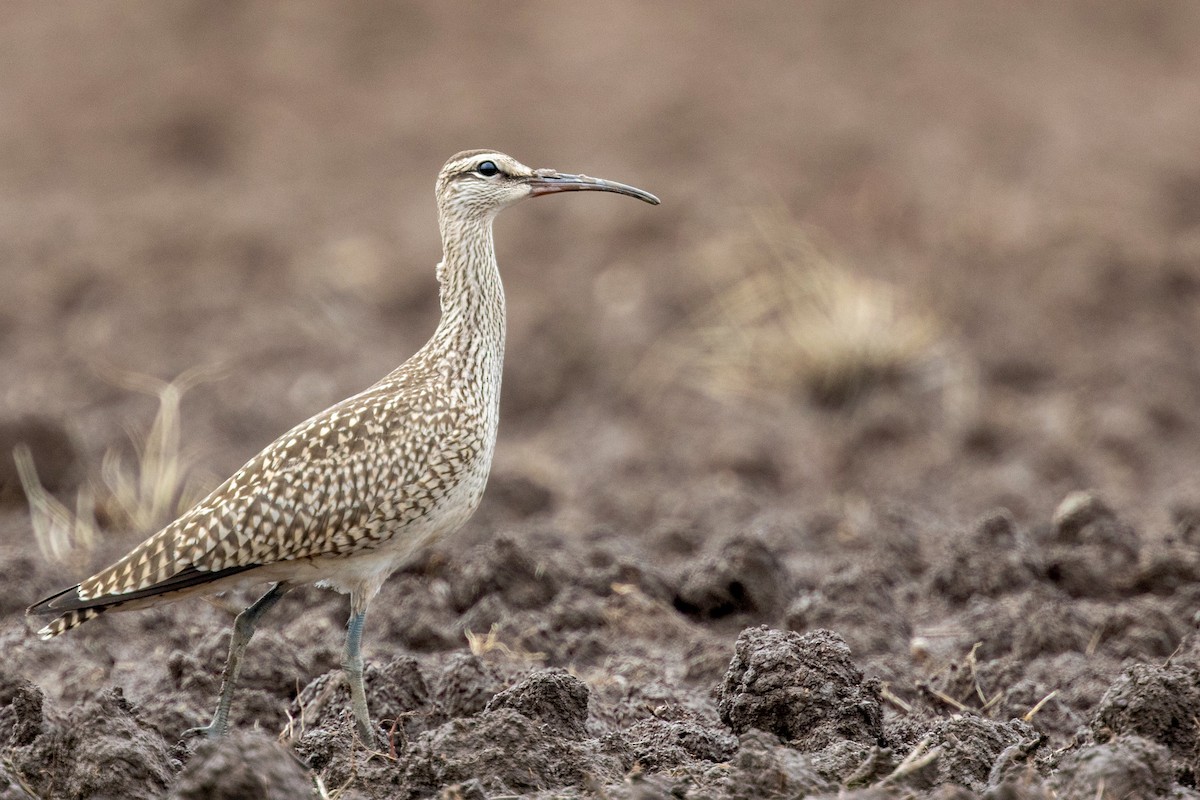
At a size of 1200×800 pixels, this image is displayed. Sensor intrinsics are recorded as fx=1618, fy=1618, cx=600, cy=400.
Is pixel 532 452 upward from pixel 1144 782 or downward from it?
downward

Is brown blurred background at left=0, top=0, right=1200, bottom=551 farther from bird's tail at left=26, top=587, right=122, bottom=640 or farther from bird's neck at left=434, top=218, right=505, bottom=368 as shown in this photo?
bird's tail at left=26, top=587, right=122, bottom=640

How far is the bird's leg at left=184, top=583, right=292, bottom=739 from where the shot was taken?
17.3ft

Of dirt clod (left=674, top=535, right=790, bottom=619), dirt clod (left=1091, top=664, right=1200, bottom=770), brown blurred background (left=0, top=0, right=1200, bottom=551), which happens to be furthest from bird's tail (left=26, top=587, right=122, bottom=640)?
brown blurred background (left=0, top=0, right=1200, bottom=551)

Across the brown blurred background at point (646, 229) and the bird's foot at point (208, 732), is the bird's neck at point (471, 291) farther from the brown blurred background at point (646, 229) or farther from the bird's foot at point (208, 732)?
the brown blurred background at point (646, 229)

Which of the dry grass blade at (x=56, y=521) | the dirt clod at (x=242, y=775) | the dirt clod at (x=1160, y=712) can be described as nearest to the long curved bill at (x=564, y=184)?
the dirt clod at (x=1160, y=712)

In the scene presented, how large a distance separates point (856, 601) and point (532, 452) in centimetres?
410

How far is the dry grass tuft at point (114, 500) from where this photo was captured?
27.0 ft

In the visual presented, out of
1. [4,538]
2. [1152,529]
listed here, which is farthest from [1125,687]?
[4,538]

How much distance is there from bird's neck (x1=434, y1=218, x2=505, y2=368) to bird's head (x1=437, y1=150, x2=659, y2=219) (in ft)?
0.20

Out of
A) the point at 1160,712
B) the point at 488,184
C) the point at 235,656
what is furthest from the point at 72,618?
the point at 1160,712

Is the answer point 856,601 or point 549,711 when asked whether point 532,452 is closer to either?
point 856,601

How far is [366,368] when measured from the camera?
12.3 meters

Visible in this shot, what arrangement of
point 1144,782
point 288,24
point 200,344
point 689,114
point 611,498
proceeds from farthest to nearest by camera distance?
point 288,24, point 689,114, point 200,344, point 611,498, point 1144,782

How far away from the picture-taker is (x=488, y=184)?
598cm
